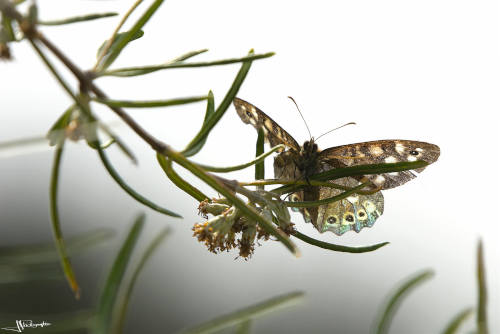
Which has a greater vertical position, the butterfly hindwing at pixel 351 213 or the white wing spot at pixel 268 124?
the white wing spot at pixel 268 124

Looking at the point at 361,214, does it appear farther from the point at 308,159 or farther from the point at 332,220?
the point at 308,159

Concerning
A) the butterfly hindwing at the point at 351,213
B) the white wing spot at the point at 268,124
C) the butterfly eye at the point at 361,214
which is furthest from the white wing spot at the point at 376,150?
the white wing spot at the point at 268,124

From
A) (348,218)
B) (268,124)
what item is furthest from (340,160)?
(268,124)

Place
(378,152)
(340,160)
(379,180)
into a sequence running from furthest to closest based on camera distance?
(340,160) < (378,152) < (379,180)

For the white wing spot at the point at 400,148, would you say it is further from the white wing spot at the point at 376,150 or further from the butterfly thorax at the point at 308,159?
the butterfly thorax at the point at 308,159

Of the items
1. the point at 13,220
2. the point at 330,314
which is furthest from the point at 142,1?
the point at 330,314

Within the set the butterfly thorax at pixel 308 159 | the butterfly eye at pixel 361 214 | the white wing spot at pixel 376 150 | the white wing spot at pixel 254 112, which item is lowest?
the butterfly eye at pixel 361 214

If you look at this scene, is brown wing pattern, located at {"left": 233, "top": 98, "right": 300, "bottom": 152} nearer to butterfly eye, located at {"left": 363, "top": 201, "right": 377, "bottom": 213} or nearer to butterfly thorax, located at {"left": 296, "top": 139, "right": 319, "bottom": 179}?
butterfly thorax, located at {"left": 296, "top": 139, "right": 319, "bottom": 179}
